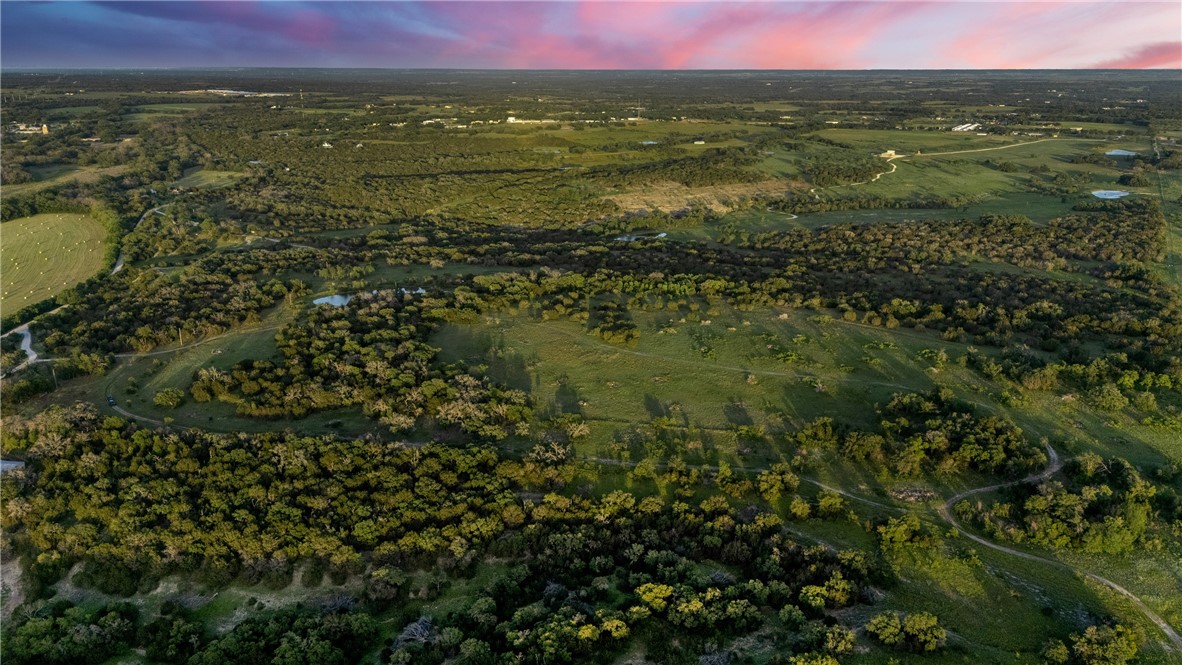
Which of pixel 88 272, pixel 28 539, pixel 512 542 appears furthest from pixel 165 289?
pixel 512 542

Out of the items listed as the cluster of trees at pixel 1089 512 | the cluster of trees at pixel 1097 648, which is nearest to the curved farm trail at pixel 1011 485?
the cluster of trees at pixel 1089 512

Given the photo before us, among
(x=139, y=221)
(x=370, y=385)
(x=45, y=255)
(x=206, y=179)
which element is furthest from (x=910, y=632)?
(x=206, y=179)

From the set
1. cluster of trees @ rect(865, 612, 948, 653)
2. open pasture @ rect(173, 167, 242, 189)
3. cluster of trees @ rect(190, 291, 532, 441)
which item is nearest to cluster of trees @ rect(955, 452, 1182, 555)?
cluster of trees @ rect(865, 612, 948, 653)

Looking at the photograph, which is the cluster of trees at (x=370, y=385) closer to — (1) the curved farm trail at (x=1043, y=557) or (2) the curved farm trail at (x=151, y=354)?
(2) the curved farm trail at (x=151, y=354)

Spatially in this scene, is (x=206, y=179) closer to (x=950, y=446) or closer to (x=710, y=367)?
(x=710, y=367)

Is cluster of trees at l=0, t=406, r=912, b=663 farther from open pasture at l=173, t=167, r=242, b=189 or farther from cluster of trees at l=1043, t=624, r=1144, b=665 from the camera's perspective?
open pasture at l=173, t=167, r=242, b=189

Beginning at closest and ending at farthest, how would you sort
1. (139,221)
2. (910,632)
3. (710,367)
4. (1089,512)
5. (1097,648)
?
(1097,648) → (910,632) → (1089,512) → (710,367) → (139,221)

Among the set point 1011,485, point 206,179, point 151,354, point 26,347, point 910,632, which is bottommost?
point 910,632
